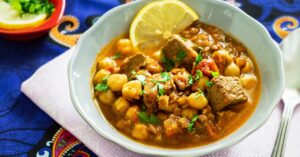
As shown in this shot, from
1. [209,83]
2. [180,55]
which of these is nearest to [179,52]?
[180,55]

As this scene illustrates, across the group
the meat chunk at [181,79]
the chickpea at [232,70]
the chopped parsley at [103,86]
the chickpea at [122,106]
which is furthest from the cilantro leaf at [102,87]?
the chickpea at [232,70]

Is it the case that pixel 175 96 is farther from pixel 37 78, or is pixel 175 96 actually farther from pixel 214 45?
pixel 37 78

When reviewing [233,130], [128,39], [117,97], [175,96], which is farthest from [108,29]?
[233,130]

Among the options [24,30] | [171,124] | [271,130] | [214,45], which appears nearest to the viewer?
[171,124]

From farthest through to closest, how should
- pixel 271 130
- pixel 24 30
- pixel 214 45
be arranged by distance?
pixel 24 30 → pixel 214 45 → pixel 271 130

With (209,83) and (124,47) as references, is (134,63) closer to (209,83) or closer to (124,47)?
(124,47)

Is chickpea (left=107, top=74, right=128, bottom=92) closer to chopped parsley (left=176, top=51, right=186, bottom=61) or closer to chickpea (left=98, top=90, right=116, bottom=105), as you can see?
chickpea (left=98, top=90, right=116, bottom=105)

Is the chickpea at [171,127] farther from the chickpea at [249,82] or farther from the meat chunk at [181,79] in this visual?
the chickpea at [249,82]
